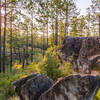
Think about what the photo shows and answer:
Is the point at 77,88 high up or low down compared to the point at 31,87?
up

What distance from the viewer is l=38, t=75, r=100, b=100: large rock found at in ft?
9.66

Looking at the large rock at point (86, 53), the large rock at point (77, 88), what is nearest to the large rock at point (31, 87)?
the large rock at point (77, 88)

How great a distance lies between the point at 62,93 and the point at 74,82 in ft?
1.79

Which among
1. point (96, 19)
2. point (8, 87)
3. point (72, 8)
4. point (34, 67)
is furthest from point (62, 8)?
point (8, 87)

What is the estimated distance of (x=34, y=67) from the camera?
7309 mm

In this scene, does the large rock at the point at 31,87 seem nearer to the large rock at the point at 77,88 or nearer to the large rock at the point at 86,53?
the large rock at the point at 77,88

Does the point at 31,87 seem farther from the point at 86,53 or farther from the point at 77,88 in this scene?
the point at 86,53

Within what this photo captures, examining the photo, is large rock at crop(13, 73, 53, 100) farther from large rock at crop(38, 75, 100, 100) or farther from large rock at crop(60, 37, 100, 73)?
large rock at crop(60, 37, 100, 73)

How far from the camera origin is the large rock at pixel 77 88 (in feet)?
9.66

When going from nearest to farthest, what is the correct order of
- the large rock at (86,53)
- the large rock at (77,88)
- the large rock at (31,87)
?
the large rock at (77,88)
the large rock at (31,87)
the large rock at (86,53)

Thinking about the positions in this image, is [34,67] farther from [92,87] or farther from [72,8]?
[72,8]

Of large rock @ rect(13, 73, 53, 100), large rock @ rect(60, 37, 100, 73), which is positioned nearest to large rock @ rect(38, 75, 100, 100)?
large rock @ rect(13, 73, 53, 100)

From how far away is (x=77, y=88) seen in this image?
10.00 ft

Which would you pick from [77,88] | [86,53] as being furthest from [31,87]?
[86,53]
